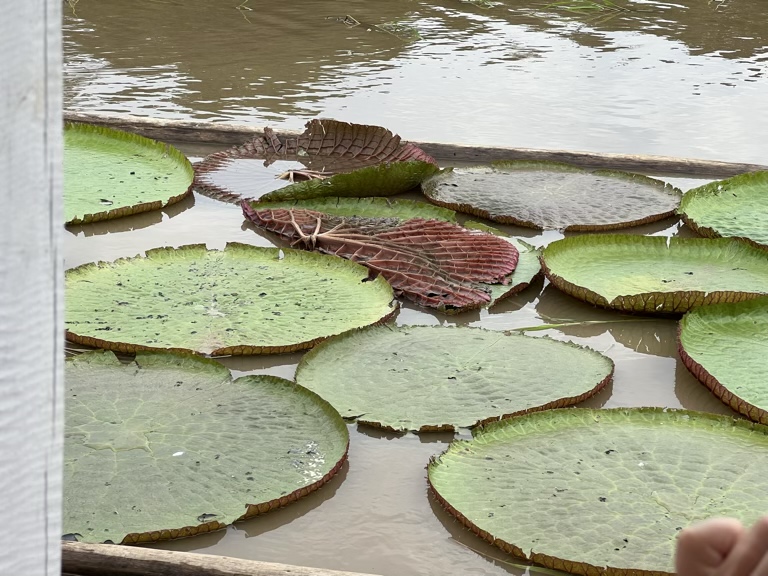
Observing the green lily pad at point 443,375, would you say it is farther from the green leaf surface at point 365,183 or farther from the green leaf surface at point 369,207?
the green leaf surface at point 365,183

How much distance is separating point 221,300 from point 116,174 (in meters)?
1.11

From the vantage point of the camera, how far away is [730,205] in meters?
3.03

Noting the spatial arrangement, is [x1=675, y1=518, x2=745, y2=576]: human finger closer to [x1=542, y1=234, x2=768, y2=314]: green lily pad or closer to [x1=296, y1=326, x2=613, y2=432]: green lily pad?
[x1=296, y1=326, x2=613, y2=432]: green lily pad

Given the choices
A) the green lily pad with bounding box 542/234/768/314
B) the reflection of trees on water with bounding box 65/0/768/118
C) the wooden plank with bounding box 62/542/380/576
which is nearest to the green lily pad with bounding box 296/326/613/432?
the green lily pad with bounding box 542/234/768/314

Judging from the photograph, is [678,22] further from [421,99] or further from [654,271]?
[654,271]

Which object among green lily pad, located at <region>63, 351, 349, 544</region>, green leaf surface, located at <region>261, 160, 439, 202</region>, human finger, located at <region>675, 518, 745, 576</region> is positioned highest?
human finger, located at <region>675, 518, 745, 576</region>

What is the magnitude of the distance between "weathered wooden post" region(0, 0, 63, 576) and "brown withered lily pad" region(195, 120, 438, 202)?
2.60 meters

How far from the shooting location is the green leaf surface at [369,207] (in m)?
2.97

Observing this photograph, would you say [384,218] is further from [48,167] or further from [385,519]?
[48,167]

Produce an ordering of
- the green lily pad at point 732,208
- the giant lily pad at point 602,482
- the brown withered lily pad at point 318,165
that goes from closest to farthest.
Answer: the giant lily pad at point 602,482, the green lily pad at point 732,208, the brown withered lily pad at point 318,165

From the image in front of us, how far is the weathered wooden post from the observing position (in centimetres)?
42

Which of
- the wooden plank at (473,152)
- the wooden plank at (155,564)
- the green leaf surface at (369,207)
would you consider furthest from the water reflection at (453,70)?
the wooden plank at (155,564)

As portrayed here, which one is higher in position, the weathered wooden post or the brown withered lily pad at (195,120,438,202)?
the weathered wooden post

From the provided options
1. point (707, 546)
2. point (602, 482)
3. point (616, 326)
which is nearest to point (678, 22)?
point (616, 326)
